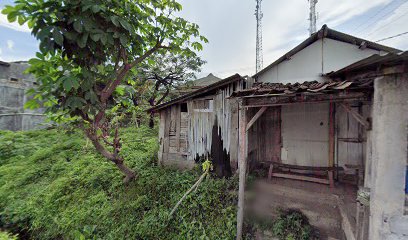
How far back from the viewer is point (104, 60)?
3.96 metres

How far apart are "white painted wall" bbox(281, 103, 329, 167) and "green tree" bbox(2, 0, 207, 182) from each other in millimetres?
4068

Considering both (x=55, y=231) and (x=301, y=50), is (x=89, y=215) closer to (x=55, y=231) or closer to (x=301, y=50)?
(x=55, y=231)

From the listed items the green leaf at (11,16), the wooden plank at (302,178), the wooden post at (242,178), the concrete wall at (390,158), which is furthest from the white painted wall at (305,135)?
the green leaf at (11,16)

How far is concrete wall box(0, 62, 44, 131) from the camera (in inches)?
520

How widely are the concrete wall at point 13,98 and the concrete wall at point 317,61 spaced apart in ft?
58.8

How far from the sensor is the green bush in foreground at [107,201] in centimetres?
457

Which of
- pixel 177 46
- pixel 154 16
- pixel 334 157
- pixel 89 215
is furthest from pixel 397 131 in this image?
pixel 89 215

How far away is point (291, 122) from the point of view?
624cm

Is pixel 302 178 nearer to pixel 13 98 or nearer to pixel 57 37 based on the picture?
pixel 57 37

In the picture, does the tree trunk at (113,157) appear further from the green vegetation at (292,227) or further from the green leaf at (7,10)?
the green vegetation at (292,227)

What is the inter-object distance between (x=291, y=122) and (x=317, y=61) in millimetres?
2176

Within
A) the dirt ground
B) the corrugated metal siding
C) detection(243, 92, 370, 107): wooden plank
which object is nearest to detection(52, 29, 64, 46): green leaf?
detection(243, 92, 370, 107): wooden plank

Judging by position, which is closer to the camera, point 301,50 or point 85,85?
point 85,85

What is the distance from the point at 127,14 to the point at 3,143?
40.7 feet
